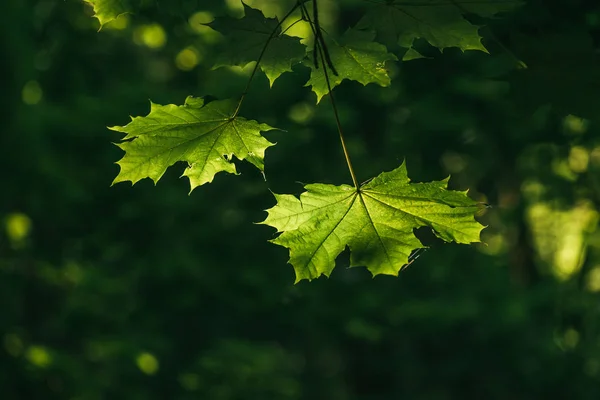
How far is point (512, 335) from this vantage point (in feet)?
26.4

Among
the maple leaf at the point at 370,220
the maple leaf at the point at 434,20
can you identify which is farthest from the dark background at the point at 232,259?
the maple leaf at the point at 370,220

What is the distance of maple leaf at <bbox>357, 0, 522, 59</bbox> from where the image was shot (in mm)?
1648

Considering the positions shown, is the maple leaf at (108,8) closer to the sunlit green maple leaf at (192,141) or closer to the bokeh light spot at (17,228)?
the sunlit green maple leaf at (192,141)

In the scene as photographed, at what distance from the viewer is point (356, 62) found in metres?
1.75

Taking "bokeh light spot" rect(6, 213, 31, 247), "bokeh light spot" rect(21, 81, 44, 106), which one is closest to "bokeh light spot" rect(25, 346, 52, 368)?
"bokeh light spot" rect(6, 213, 31, 247)

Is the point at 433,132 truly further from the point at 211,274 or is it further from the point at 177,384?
the point at 177,384

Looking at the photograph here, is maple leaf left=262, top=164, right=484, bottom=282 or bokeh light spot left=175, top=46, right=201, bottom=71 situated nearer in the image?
maple leaf left=262, top=164, right=484, bottom=282

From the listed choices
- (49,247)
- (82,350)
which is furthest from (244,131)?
(82,350)

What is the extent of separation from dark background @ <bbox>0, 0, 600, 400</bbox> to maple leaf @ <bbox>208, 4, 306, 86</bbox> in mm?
3253

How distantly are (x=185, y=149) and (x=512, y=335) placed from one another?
7224 mm

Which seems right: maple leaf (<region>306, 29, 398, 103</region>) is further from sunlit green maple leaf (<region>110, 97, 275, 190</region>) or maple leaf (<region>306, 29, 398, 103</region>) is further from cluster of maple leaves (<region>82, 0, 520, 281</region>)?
sunlit green maple leaf (<region>110, 97, 275, 190</region>)

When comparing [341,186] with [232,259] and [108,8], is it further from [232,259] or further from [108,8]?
[232,259]

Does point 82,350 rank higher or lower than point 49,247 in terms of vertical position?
lower

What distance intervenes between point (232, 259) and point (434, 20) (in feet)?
19.1
